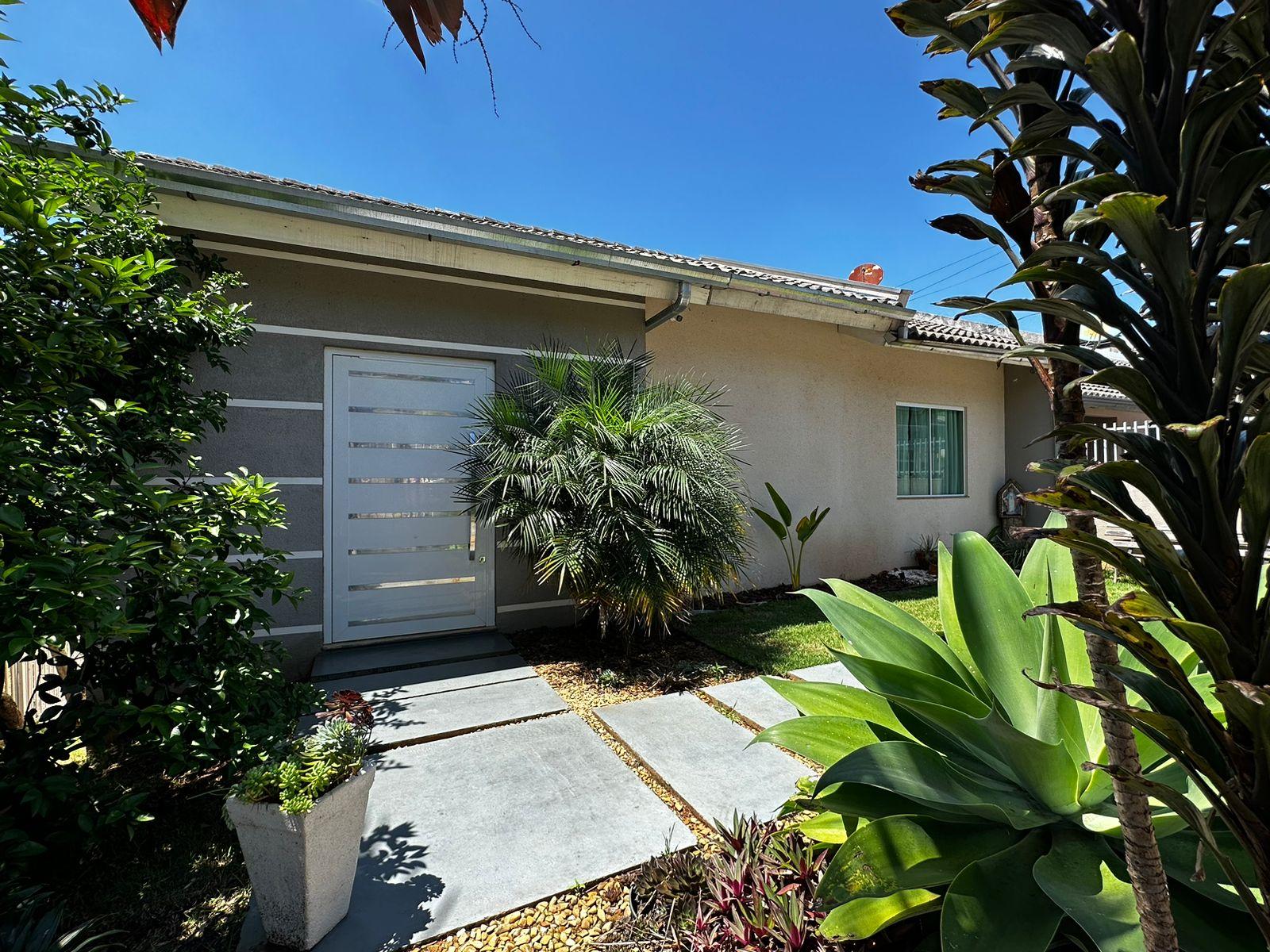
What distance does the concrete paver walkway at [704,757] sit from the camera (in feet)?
9.24

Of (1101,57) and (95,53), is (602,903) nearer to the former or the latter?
(1101,57)

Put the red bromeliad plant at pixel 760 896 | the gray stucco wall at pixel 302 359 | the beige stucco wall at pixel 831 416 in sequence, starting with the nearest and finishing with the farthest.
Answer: the red bromeliad plant at pixel 760 896 → the gray stucco wall at pixel 302 359 → the beige stucco wall at pixel 831 416

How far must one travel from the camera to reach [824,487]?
8086 millimetres

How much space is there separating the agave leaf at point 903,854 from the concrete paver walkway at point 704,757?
1185mm

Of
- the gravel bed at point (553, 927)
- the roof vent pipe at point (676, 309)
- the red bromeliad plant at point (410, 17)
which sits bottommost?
the gravel bed at point (553, 927)

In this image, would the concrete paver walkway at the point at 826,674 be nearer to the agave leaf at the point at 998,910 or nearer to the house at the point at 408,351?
the house at the point at 408,351

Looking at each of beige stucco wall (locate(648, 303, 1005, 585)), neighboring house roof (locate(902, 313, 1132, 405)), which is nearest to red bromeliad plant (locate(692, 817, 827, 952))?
beige stucco wall (locate(648, 303, 1005, 585))

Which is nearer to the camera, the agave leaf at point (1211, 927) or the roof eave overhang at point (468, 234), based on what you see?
the agave leaf at point (1211, 927)

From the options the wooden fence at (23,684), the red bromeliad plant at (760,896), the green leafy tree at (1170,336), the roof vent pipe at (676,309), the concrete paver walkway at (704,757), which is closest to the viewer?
the green leafy tree at (1170,336)

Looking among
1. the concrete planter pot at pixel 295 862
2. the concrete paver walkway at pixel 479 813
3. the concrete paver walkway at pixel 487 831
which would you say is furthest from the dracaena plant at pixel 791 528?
the concrete planter pot at pixel 295 862

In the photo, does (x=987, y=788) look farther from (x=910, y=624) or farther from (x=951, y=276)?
(x=951, y=276)

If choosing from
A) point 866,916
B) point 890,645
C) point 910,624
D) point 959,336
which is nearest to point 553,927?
point 866,916

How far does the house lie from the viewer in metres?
4.66

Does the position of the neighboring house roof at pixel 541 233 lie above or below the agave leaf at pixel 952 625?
above
